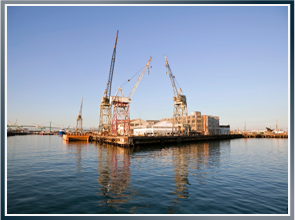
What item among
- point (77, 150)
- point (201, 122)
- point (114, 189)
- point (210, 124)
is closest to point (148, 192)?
point (114, 189)

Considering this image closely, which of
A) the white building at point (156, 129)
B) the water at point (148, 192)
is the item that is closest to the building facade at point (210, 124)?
the white building at point (156, 129)

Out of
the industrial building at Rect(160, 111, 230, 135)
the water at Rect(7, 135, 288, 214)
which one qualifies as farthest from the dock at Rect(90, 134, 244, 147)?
the industrial building at Rect(160, 111, 230, 135)

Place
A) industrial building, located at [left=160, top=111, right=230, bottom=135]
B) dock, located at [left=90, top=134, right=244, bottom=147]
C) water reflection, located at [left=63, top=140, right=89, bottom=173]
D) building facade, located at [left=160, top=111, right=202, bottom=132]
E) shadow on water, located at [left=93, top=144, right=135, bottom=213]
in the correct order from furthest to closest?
industrial building, located at [left=160, top=111, right=230, bottom=135]
building facade, located at [left=160, top=111, right=202, bottom=132]
dock, located at [left=90, top=134, right=244, bottom=147]
water reflection, located at [left=63, top=140, right=89, bottom=173]
shadow on water, located at [left=93, top=144, right=135, bottom=213]

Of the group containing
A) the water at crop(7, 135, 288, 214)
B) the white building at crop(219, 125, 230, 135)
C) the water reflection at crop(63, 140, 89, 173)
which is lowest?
the white building at crop(219, 125, 230, 135)

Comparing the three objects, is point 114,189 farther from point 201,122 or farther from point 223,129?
point 223,129

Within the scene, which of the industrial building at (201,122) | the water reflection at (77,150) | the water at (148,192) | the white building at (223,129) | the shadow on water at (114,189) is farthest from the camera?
the white building at (223,129)

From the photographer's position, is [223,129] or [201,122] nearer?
[201,122]

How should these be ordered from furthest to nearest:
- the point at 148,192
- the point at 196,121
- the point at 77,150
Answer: the point at 196,121
the point at 77,150
the point at 148,192

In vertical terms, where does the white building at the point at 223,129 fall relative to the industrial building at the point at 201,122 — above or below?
below

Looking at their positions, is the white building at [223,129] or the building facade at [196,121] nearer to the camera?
the building facade at [196,121]

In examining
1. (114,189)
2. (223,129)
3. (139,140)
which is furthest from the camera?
(223,129)

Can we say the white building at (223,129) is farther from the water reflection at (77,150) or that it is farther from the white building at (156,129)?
the water reflection at (77,150)

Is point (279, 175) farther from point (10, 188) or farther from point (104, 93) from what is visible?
point (104, 93)

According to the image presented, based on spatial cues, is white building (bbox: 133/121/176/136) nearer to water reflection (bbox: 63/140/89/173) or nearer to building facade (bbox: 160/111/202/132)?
water reflection (bbox: 63/140/89/173)
